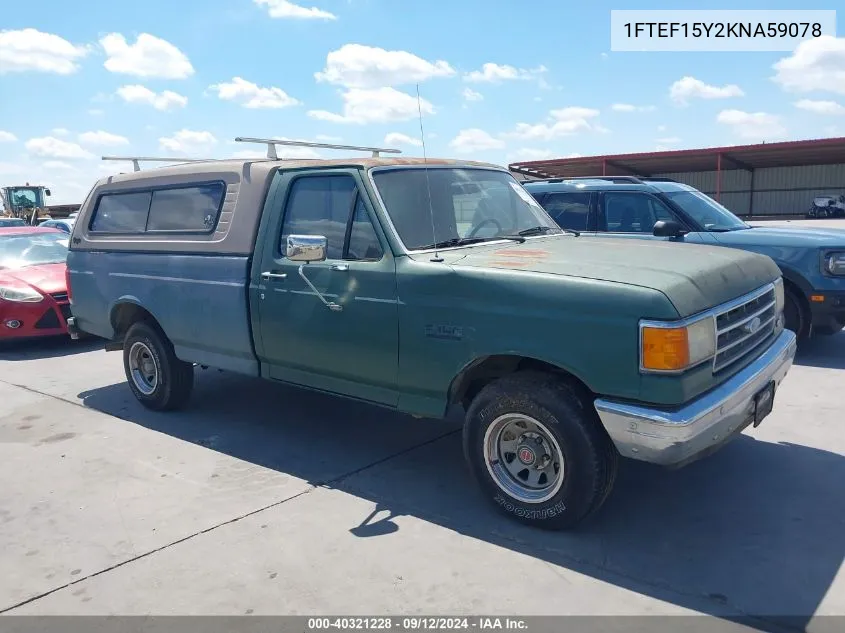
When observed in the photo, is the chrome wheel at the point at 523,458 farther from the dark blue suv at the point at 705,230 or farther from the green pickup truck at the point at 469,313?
the dark blue suv at the point at 705,230

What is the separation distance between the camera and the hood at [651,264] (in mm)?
3381

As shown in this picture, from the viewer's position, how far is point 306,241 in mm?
4082

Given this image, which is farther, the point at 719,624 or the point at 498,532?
the point at 498,532

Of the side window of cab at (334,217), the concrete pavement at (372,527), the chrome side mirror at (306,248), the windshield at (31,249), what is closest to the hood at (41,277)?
the windshield at (31,249)

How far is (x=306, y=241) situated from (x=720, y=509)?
9.21 ft

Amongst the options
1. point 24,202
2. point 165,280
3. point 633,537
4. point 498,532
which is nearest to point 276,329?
point 165,280

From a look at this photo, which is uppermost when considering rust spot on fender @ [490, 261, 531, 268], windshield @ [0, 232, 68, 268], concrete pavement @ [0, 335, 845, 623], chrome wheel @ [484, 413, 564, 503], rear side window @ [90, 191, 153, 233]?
rear side window @ [90, 191, 153, 233]

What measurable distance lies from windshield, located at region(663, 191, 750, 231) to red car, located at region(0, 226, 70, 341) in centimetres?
761

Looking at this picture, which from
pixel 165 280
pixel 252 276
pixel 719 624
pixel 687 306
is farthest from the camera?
pixel 165 280

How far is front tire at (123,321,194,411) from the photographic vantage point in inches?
231

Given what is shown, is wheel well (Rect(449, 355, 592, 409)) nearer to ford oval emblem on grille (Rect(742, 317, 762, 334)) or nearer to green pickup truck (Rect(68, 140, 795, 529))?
green pickup truck (Rect(68, 140, 795, 529))

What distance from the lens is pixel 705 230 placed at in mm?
7793

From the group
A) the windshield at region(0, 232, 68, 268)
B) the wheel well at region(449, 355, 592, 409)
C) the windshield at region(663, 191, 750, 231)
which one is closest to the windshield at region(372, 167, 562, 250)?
the wheel well at region(449, 355, 592, 409)

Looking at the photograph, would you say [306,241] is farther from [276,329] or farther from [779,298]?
[779,298]
